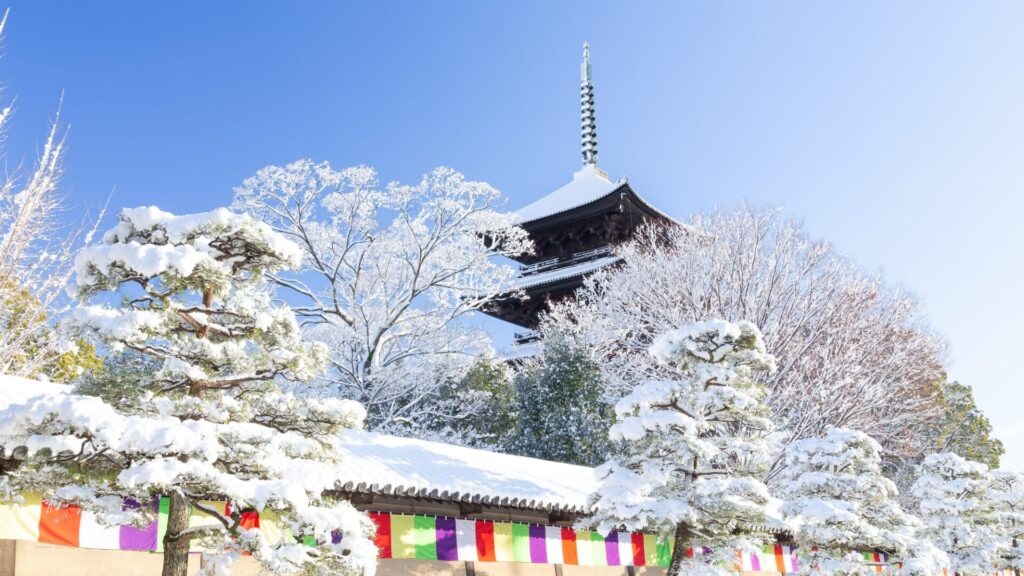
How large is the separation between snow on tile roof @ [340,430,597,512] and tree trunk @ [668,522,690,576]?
134 cm

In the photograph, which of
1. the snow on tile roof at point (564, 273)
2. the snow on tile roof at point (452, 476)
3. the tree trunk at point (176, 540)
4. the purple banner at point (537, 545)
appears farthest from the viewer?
the snow on tile roof at point (564, 273)

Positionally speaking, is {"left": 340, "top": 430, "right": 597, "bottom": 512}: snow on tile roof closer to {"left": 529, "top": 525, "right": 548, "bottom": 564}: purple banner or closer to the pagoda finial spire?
{"left": 529, "top": 525, "right": 548, "bottom": 564}: purple banner

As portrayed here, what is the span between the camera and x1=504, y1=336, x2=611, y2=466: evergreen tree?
1786 centimetres

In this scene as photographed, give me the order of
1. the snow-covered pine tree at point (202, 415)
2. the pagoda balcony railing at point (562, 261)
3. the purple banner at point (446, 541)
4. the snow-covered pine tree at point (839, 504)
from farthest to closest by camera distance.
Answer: the pagoda balcony railing at point (562, 261) < the snow-covered pine tree at point (839, 504) < the purple banner at point (446, 541) < the snow-covered pine tree at point (202, 415)

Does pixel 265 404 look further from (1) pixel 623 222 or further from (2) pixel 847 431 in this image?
(1) pixel 623 222

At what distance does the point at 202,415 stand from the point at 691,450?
563 centimetres

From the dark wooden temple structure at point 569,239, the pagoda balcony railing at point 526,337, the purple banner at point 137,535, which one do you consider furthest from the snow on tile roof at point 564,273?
the purple banner at point 137,535

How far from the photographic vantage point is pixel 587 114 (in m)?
46.3

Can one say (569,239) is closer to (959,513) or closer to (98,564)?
(959,513)

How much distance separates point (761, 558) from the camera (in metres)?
13.5

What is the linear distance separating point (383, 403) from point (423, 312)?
10.7 feet

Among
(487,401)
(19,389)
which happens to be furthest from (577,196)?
(19,389)

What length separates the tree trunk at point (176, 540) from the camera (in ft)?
18.8

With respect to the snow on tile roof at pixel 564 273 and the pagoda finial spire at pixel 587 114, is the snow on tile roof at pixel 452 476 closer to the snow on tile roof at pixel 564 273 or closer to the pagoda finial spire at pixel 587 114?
the snow on tile roof at pixel 564 273
